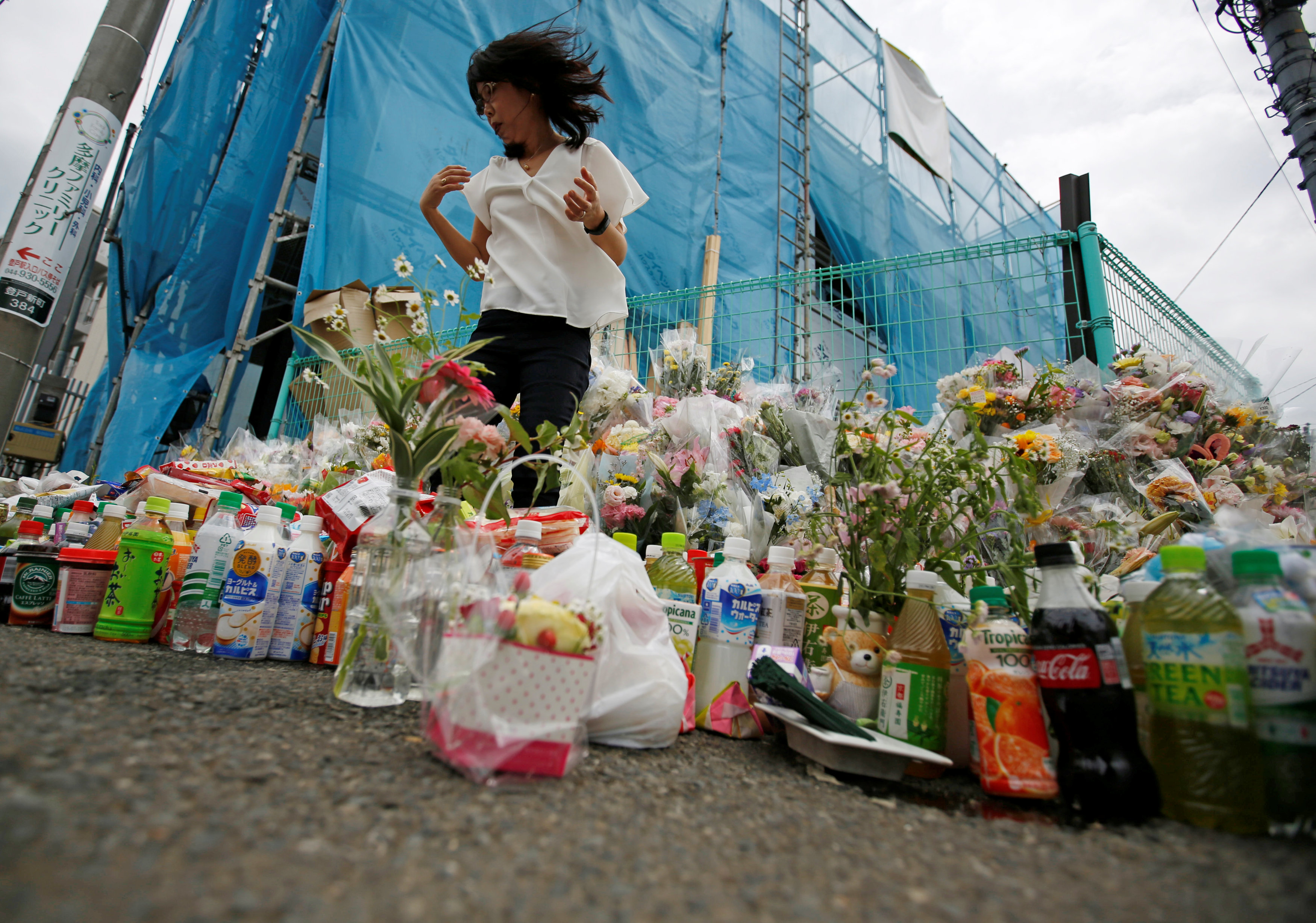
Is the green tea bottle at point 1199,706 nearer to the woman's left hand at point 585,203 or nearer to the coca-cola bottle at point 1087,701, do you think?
the coca-cola bottle at point 1087,701

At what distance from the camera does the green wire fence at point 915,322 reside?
2723 mm

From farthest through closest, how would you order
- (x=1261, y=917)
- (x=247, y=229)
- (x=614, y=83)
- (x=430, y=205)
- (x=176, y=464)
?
(x=614, y=83)
(x=247, y=229)
(x=176, y=464)
(x=430, y=205)
(x=1261, y=917)

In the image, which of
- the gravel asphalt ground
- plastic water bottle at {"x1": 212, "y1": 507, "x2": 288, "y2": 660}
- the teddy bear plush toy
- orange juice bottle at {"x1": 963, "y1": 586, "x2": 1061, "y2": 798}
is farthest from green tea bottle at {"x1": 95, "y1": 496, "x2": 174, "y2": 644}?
orange juice bottle at {"x1": 963, "y1": 586, "x2": 1061, "y2": 798}

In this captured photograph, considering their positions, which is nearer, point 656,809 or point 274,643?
point 656,809

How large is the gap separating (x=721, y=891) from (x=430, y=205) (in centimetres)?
196

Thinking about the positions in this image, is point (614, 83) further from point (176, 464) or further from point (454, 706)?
point (454, 706)

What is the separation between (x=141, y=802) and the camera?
0.55 metres

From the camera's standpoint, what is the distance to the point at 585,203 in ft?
5.39

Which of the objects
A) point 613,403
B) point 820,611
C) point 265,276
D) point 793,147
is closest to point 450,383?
point 820,611

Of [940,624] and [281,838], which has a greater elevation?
[940,624]

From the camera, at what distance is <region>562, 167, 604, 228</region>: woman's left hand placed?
5.31 feet

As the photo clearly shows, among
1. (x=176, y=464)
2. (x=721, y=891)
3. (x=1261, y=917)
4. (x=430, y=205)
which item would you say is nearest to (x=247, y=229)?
(x=176, y=464)

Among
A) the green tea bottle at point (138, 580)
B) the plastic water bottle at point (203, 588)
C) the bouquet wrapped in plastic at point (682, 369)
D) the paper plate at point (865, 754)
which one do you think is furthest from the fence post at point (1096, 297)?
the green tea bottle at point (138, 580)

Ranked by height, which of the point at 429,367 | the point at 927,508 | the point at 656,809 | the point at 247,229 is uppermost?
the point at 247,229
